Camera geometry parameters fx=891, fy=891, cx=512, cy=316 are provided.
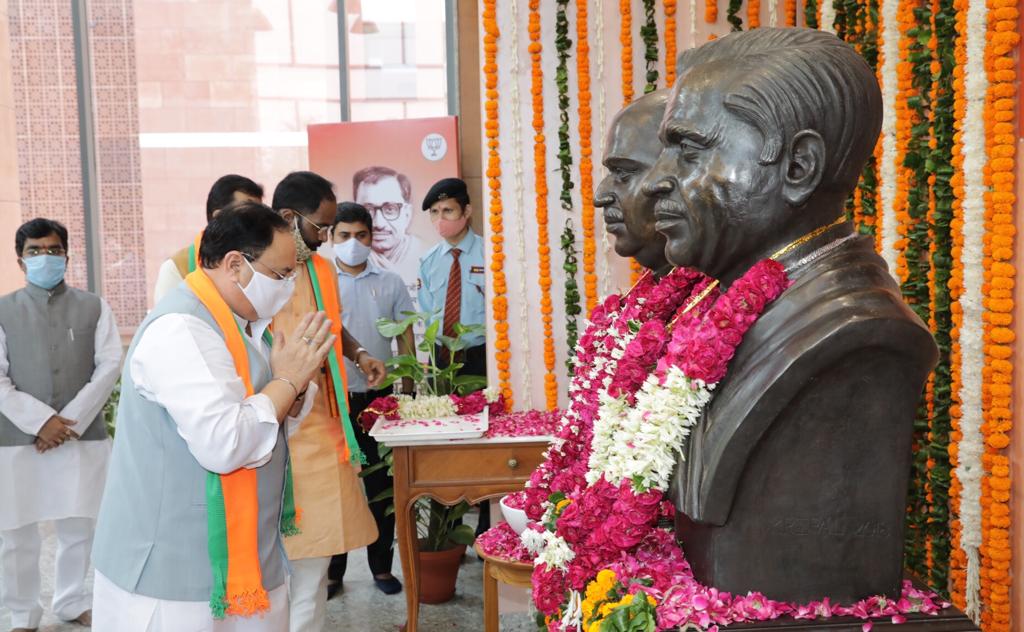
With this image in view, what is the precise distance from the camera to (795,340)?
1386 millimetres

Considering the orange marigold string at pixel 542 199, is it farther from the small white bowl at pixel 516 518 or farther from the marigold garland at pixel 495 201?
the small white bowl at pixel 516 518

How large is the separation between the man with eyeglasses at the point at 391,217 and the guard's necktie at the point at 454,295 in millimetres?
1408

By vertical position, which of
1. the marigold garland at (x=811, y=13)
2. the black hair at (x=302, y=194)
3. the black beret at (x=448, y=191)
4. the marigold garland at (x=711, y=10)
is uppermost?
the marigold garland at (x=711, y=10)

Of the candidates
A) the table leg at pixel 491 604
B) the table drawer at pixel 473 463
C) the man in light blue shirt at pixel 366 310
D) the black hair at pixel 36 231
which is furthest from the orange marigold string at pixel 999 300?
the black hair at pixel 36 231

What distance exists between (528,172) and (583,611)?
2.74m

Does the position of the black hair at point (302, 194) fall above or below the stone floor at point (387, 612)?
above

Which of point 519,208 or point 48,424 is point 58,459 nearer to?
point 48,424

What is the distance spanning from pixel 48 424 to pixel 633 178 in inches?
132

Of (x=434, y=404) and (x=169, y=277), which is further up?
(x=169, y=277)

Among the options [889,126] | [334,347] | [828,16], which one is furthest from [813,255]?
[334,347]

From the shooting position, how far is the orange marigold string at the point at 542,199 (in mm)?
3938

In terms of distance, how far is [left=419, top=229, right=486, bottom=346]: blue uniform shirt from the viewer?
17.3 feet

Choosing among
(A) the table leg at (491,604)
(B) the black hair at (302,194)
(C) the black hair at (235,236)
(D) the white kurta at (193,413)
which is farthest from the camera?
(B) the black hair at (302,194)

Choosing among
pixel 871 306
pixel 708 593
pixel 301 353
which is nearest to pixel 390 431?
pixel 301 353
